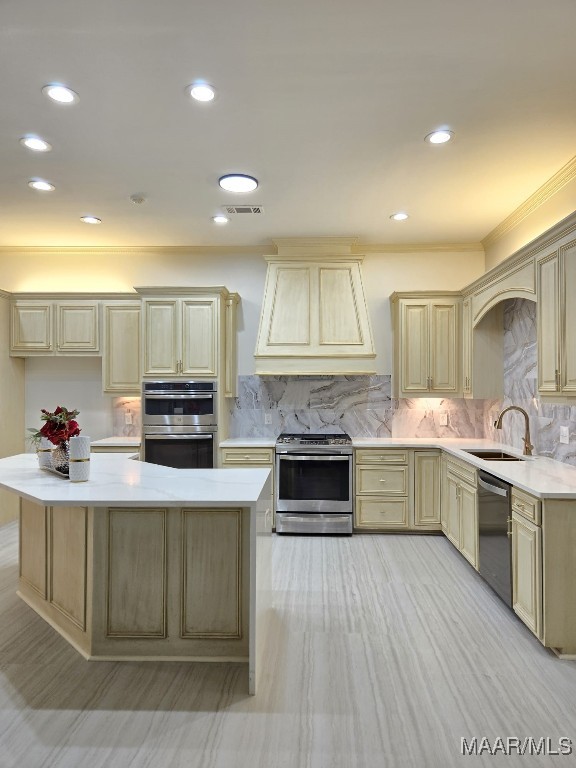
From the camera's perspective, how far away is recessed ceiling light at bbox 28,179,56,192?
3648 mm

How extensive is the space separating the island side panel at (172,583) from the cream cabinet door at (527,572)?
1.58 meters

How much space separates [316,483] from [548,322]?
253 cm

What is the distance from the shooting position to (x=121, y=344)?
5.01 m

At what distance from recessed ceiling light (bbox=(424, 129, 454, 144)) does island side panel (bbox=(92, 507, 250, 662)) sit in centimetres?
248

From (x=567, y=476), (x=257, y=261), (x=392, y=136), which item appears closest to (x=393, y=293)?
(x=257, y=261)

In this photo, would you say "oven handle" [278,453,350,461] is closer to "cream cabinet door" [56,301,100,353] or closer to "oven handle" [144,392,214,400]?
"oven handle" [144,392,214,400]

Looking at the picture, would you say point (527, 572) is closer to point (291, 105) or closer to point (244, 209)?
point (291, 105)

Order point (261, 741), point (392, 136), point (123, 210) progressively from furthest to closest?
point (123, 210)
point (392, 136)
point (261, 741)

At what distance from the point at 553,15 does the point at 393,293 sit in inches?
122

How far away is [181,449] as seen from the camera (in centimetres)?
473

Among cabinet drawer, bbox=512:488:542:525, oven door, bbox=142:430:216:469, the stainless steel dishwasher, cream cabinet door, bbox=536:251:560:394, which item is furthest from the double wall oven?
cream cabinet door, bbox=536:251:560:394

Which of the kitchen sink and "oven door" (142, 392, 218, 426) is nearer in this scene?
the kitchen sink

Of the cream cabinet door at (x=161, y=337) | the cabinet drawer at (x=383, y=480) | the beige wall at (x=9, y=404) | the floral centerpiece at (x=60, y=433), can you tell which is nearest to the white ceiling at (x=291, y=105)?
the cream cabinet door at (x=161, y=337)

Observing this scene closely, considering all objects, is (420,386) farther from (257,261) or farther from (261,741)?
(261,741)
